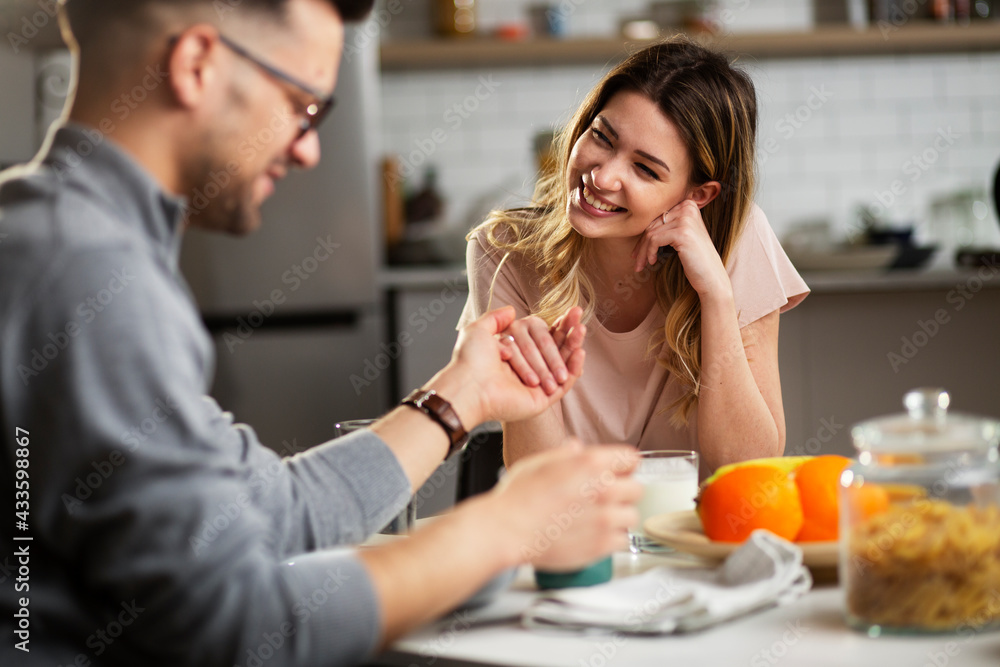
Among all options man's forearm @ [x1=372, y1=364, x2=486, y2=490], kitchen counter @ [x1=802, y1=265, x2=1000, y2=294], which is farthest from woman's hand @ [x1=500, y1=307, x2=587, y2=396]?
kitchen counter @ [x1=802, y1=265, x2=1000, y2=294]

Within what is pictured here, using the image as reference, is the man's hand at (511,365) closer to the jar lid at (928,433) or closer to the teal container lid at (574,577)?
the teal container lid at (574,577)

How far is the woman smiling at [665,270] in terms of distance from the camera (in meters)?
1.55

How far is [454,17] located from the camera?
11.3ft

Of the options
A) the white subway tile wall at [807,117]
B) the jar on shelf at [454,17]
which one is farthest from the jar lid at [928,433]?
the jar on shelf at [454,17]

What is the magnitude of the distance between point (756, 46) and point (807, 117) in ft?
1.17

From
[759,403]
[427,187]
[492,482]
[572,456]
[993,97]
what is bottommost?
[492,482]

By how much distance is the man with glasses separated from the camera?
0.64 metres

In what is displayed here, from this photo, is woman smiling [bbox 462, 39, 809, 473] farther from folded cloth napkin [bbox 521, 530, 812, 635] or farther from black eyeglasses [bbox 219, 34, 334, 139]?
black eyeglasses [bbox 219, 34, 334, 139]

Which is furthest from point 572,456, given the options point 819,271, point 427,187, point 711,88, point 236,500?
point 427,187

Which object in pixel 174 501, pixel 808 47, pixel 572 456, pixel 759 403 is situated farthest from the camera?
pixel 808 47

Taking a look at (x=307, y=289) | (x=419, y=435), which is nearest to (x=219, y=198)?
(x=419, y=435)

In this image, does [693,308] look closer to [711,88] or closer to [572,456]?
[711,88]

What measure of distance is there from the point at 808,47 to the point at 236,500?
3.24 m

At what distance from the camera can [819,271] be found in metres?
3.09
